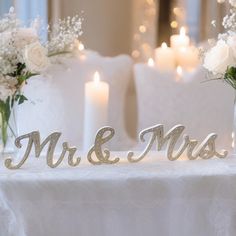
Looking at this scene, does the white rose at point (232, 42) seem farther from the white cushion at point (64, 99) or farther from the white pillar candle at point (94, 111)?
the white cushion at point (64, 99)

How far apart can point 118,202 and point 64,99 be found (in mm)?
850

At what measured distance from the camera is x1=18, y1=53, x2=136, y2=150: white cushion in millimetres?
2055

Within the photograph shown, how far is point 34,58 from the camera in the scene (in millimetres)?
1400

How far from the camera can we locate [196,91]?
2086 millimetres

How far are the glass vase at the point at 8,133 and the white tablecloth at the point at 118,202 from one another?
162 mm

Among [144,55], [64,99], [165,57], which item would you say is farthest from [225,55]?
[144,55]

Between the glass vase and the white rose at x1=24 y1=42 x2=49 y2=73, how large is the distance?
14 centimetres

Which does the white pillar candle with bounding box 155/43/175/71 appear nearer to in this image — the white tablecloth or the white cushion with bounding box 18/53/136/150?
the white cushion with bounding box 18/53/136/150

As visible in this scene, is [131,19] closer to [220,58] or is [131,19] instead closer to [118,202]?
[220,58]

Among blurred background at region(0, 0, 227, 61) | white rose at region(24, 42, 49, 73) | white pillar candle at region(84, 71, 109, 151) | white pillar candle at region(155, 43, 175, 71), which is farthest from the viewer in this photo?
blurred background at region(0, 0, 227, 61)

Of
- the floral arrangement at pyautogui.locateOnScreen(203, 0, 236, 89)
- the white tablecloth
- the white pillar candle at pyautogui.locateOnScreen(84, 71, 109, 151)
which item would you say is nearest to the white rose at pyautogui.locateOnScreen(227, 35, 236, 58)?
the floral arrangement at pyautogui.locateOnScreen(203, 0, 236, 89)

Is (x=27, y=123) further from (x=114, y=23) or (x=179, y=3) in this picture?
(x=179, y=3)

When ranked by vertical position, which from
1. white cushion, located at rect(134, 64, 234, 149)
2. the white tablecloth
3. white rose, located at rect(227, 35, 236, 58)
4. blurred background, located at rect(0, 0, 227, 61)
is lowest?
the white tablecloth

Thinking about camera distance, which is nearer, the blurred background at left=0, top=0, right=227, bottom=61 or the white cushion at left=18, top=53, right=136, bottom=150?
the white cushion at left=18, top=53, right=136, bottom=150
